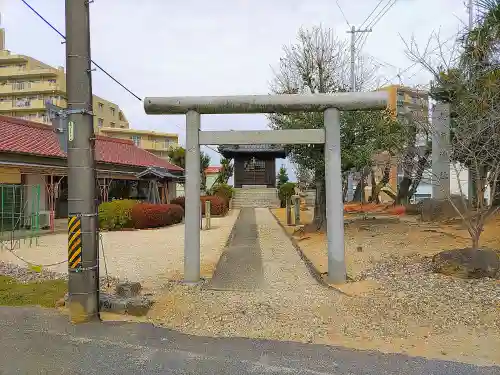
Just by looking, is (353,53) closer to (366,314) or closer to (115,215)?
(115,215)

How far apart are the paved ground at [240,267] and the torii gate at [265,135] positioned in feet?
2.16

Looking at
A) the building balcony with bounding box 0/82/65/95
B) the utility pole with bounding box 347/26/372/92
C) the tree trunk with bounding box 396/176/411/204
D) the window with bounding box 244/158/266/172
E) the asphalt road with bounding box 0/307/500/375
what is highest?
A: the building balcony with bounding box 0/82/65/95

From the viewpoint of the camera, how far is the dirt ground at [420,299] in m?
4.93

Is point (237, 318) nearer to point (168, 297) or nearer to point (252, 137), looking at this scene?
point (168, 297)

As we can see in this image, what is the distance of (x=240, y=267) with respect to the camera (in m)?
9.62

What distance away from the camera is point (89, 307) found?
5.77 m

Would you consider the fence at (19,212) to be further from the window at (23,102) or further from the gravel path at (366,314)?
the window at (23,102)

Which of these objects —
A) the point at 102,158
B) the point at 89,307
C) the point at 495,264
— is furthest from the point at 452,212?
the point at 102,158

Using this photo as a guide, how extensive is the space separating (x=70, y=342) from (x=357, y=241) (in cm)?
904

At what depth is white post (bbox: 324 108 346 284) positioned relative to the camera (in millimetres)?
7816

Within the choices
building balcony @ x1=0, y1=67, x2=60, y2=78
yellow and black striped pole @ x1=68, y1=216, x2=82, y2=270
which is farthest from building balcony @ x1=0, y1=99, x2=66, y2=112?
yellow and black striped pole @ x1=68, y1=216, x2=82, y2=270

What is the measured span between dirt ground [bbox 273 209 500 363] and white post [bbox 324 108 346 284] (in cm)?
37

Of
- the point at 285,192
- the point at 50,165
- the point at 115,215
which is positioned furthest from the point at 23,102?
the point at 115,215

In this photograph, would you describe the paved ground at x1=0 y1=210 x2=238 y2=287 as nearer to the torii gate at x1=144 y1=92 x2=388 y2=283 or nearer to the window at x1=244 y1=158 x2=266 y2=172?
the torii gate at x1=144 y1=92 x2=388 y2=283
